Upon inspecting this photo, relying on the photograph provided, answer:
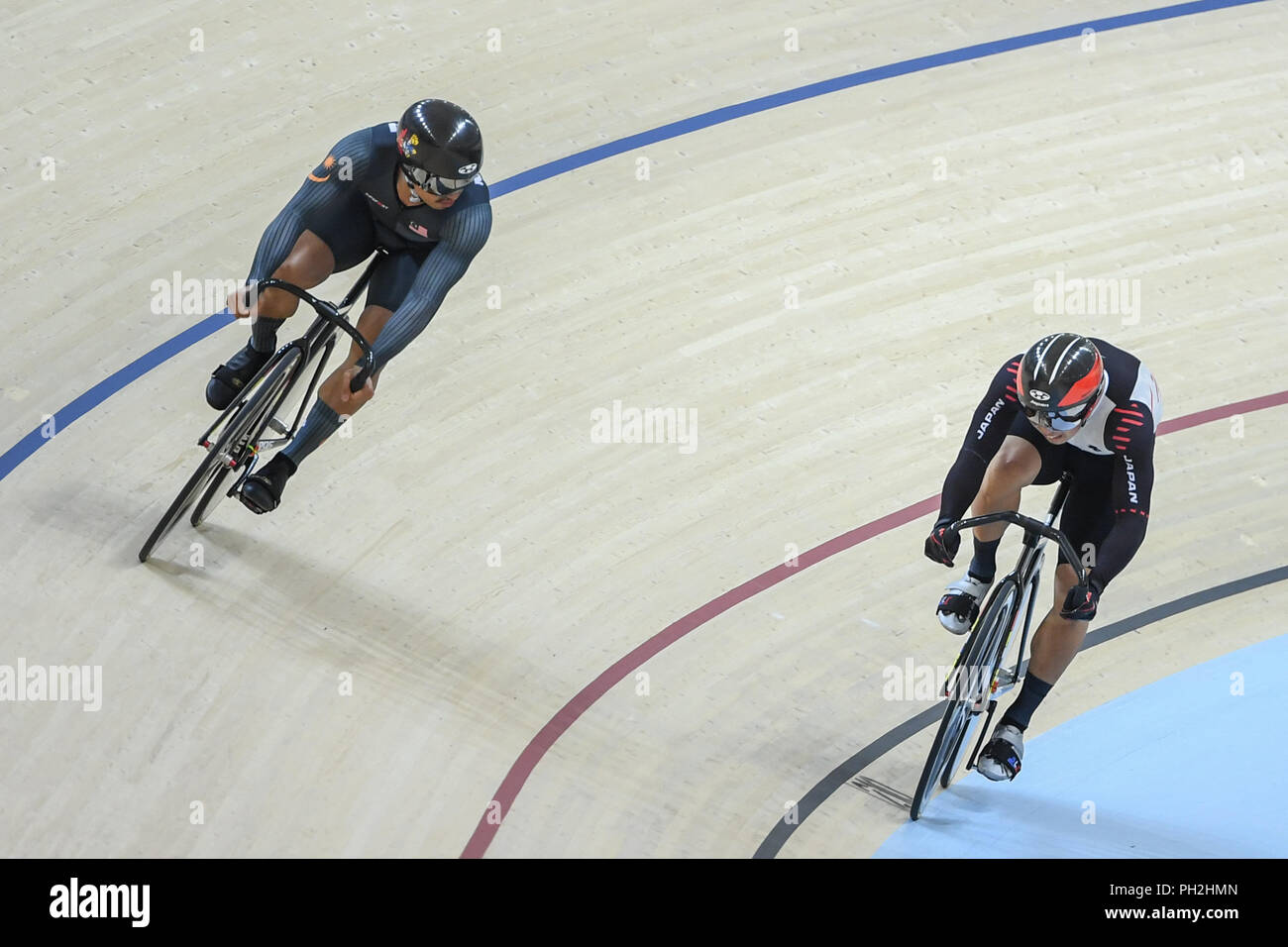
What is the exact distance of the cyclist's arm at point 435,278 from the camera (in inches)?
148

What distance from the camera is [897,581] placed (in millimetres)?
4590

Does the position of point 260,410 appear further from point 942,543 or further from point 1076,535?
point 1076,535

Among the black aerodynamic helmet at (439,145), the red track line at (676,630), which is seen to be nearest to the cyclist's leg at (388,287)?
the black aerodynamic helmet at (439,145)

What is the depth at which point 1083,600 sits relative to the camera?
3.33 metres

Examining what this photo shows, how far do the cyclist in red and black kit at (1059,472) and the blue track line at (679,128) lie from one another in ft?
8.51

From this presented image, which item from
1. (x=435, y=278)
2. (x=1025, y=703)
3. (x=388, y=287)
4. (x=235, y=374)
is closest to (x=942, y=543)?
(x=1025, y=703)

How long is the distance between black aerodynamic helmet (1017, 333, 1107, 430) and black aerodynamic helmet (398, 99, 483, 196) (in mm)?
1393

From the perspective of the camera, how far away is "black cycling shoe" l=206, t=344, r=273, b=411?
13.2ft

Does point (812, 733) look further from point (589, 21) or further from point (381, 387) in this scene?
point (589, 21)

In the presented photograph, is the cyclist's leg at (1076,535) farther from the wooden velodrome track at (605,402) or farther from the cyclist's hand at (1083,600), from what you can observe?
the wooden velodrome track at (605,402)

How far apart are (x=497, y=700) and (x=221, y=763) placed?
0.72m

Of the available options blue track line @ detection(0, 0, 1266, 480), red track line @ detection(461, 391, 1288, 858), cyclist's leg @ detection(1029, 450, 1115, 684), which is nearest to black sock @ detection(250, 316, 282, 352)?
blue track line @ detection(0, 0, 1266, 480)

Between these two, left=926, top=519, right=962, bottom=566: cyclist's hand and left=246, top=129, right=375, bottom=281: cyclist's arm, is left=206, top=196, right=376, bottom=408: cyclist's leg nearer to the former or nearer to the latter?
left=246, top=129, right=375, bottom=281: cyclist's arm
